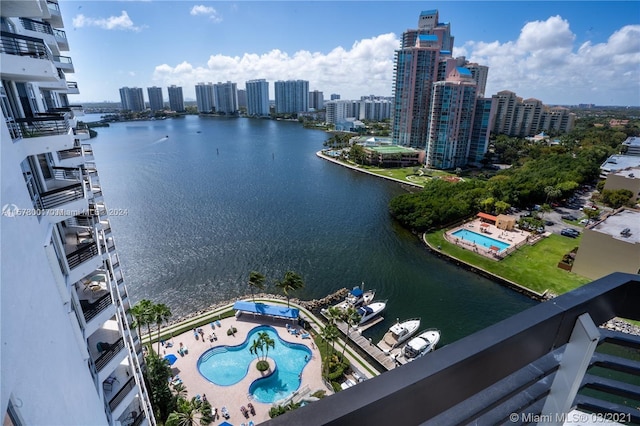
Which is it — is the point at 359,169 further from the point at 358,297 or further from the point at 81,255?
the point at 81,255

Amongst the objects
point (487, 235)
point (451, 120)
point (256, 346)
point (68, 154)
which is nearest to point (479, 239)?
point (487, 235)

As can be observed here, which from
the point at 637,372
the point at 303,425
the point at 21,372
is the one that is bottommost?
the point at 21,372

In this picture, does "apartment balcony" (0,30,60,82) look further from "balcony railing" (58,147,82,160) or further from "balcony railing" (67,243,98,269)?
"balcony railing" (67,243,98,269)

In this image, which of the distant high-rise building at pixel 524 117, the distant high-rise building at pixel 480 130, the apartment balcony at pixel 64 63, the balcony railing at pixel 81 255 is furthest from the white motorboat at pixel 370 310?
the distant high-rise building at pixel 524 117

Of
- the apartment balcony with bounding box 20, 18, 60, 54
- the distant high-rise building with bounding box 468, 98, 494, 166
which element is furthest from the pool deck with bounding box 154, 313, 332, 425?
the distant high-rise building with bounding box 468, 98, 494, 166

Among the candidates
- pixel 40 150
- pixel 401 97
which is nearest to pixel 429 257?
pixel 40 150

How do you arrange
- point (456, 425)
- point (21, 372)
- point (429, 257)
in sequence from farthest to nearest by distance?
1. point (429, 257)
2. point (21, 372)
3. point (456, 425)

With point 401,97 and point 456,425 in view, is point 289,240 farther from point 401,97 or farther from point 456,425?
point 401,97

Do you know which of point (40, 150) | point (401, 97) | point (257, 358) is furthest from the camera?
point (401, 97)
